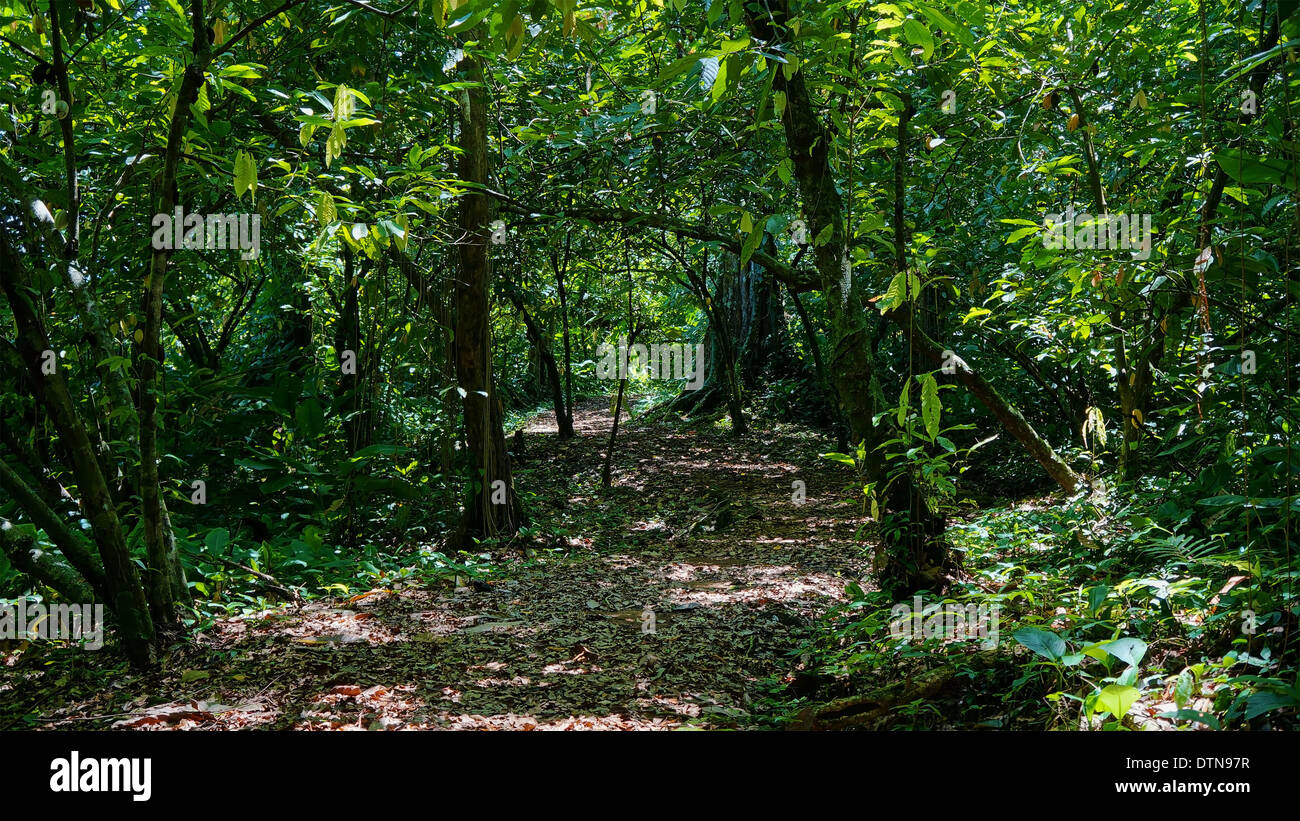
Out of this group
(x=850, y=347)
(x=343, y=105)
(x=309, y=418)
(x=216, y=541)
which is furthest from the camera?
(x=309, y=418)

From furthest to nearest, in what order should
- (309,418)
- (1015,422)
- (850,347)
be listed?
(309,418) → (1015,422) → (850,347)

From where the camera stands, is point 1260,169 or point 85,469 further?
point 85,469

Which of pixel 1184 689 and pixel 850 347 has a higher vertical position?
pixel 850 347

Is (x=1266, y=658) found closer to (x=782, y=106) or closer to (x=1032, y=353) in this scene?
(x=782, y=106)

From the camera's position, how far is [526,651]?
3613mm

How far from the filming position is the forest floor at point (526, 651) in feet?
9.04

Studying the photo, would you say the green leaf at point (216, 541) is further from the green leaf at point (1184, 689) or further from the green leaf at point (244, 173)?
the green leaf at point (1184, 689)

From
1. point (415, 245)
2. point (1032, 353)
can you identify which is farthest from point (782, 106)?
point (1032, 353)

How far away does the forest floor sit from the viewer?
9.04 feet

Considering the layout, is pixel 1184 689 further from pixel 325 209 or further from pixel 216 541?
pixel 216 541

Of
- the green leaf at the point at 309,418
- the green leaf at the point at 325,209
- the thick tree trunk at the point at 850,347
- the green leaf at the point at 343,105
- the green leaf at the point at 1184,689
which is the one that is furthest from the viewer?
the green leaf at the point at 309,418

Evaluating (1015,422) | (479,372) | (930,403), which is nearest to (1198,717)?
(930,403)

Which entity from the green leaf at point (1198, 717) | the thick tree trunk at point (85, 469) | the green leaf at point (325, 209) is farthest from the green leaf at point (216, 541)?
the green leaf at point (1198, 717)

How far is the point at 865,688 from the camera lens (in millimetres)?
2824
